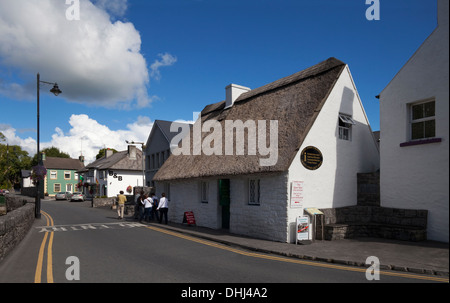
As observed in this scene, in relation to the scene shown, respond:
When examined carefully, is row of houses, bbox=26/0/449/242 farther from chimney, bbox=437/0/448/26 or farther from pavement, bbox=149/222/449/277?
chimney, bbox=437/0/448/26

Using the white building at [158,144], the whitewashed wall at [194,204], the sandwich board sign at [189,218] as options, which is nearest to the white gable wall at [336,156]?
the whitewashed wall at [194,204]

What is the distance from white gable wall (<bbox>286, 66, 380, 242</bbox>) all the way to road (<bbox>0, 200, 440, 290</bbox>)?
342 cm

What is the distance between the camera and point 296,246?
1105 centimetres

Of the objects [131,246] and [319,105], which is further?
[319,105]

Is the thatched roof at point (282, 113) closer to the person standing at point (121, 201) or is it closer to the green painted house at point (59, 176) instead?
the person standing at point (121, 201)

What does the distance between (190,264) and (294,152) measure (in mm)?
5794

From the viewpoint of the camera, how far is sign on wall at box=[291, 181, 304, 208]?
1191 cm

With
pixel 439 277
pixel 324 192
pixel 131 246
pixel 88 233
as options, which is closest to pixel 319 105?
pixel 324 192

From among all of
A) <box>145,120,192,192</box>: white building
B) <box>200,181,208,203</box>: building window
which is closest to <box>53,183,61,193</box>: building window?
<box>145,120,192,192</box>: white building

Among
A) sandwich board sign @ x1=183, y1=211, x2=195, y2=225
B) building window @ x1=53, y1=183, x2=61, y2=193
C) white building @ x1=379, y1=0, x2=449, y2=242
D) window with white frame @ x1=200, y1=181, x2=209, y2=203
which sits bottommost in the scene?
building window @ x1=53, y1=183, x2=61, y2=193

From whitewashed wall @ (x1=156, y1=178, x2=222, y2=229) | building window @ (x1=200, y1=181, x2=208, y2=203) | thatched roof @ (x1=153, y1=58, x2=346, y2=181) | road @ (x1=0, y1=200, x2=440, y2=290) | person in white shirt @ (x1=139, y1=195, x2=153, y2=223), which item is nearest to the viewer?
road @ (x1=0, y1=200, x2=440, y2=290)

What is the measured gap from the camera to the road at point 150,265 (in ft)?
23.7

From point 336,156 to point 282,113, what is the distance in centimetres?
304
